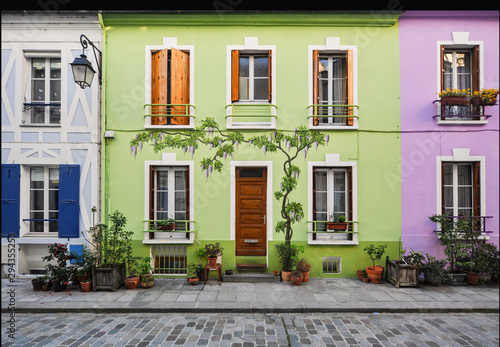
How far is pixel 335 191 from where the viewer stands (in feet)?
26.5

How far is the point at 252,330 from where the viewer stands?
203 inches

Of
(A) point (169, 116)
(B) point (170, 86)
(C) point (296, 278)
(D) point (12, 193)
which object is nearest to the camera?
(C) point (296, 278)

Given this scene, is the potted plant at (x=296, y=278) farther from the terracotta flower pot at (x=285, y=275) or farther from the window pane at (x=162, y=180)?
the window pane at (x=162, y=180)

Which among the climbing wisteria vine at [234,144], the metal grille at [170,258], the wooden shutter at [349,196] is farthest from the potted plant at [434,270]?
the metal grille at [170,258]

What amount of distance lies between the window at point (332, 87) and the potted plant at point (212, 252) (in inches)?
167

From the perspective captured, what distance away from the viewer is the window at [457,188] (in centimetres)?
752

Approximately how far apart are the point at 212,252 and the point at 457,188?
Result: 21.9ft

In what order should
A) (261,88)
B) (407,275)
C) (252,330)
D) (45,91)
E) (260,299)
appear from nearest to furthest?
(252,330), (260,299), (407,275), (45,91), (261,88)

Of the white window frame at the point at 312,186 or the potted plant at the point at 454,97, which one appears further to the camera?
the white window frame at the point at 312,186

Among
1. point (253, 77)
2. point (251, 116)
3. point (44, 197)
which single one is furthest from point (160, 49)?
point (44, 197)

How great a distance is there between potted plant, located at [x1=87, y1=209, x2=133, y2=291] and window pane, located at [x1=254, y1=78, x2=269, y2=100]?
4.82 m

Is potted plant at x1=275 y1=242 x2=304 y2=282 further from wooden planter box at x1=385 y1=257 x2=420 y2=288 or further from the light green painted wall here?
wooden planter box at x1=385 y1=257 x2=420 y2=288

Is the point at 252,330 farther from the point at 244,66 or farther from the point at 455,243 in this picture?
the point at 244,66

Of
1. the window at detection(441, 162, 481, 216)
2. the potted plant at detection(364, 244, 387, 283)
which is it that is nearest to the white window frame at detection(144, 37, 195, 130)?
the potted plant at detection(364, 244, 387, 283)
